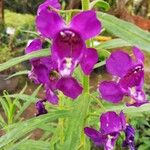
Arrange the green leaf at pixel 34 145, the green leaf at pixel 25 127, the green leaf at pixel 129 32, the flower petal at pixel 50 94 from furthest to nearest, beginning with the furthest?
1. the green leaf at pixel 34 145
2. the flower petal at pixel 50 94
3. the green leaf at pixel 25 127
4. the green leaf at pixel 129 32

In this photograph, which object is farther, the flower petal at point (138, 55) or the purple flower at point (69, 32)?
the flower petal at point (138, 55)

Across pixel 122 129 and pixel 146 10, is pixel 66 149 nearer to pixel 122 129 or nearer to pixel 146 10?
pixel 122 129

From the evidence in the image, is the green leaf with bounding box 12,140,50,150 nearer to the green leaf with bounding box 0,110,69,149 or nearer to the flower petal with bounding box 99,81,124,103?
the green leaf with bounding box 0,110,69,149

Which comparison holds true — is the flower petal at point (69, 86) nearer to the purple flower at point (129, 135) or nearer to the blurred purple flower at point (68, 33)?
the blurred purple flower at point (68, 33)

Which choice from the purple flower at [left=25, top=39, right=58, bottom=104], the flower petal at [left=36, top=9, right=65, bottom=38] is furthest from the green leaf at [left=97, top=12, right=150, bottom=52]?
the purple flower at [left=25, top=39, right=58, bottom=104]

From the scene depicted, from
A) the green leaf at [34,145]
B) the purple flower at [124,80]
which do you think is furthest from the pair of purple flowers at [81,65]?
the green leaf at [34,145]

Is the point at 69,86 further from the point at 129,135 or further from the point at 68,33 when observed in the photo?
the point at 129,135
